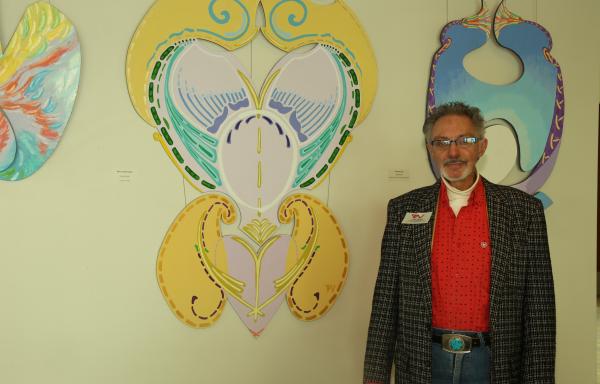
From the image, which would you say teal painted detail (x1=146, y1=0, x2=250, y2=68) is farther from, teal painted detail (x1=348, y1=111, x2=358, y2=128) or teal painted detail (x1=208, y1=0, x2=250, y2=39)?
teal painted detail (x1=348, y1=111, x2=358, y2=128)

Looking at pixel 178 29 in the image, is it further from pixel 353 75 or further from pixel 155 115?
pixel 353 75

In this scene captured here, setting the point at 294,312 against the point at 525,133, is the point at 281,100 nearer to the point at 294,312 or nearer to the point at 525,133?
the point at 294,312

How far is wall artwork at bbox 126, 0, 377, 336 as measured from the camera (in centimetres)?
204

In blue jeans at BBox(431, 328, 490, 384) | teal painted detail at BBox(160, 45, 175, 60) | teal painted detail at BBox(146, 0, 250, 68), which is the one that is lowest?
blue jeans at BBox(431, 328, 490, 384)

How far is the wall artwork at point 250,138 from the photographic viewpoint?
6.69 ft

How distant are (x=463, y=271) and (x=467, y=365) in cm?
30

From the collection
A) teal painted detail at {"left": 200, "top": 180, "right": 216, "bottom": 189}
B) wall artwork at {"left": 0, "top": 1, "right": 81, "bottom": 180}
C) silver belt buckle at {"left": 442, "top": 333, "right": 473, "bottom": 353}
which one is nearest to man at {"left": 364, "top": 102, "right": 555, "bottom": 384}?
silver belt buckle at {"left": 442, "top": 333, "right": 473, "bottom": 353}

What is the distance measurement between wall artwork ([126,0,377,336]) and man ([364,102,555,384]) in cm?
44

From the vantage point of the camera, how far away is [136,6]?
1.99m

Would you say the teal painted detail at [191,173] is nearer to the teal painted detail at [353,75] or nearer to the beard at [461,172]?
the teal painted detail at [353,75]

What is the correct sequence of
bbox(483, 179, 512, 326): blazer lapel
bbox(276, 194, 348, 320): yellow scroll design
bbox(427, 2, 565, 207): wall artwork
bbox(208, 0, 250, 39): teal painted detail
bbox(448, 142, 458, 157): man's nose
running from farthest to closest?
bbox(427, 2, 565, 207): wall artwork → bbox(276, 194, 348, 320): yellow scroll design → bbox(208, 0, 250, 39): teal painted detail → bbox(448, 142, 458, 157): man's nose → bbox(483, 179, 512, 326): blazer lapel

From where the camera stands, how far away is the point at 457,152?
187 cm

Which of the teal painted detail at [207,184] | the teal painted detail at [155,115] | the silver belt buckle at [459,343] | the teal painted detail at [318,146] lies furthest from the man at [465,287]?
the teal painted detail at [155,115]

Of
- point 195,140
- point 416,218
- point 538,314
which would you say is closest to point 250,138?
point 195,140
